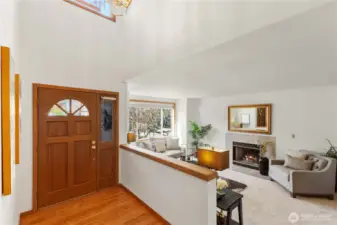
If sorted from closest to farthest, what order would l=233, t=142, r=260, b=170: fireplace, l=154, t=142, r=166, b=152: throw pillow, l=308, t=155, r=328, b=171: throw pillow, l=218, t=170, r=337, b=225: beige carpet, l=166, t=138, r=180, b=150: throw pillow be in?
l=218, t=170, r=337, b=225: beige carpet
l=308, t=155, r=328, b=171: throw pillow
l=233, t=142, r=260, b=170: fireplace
l=154, t=142, r=166, b=152: throw pillow
l=166, t=138, r=180, b=150: throw pillow

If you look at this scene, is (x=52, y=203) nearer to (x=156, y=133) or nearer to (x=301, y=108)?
(x=156, y=133)

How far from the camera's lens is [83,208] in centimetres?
274

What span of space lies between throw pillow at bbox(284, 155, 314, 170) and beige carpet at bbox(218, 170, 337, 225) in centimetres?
56

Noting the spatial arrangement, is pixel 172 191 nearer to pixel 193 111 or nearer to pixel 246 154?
pixel 246 154

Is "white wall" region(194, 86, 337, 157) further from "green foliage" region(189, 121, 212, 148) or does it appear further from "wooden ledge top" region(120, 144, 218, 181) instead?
"wooden ledge top" region(120, 144, 218, 181)

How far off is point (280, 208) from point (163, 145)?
11.3 feet

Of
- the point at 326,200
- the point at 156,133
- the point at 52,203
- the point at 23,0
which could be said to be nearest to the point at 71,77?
the point at 23,0

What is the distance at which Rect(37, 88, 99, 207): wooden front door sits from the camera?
2.74m

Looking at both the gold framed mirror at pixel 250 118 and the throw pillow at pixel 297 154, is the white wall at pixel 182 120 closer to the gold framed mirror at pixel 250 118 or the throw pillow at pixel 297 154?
the gold framed mirror at pixel 250 118

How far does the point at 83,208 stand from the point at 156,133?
4.17 metres

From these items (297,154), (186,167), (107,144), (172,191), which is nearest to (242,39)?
(186,167)

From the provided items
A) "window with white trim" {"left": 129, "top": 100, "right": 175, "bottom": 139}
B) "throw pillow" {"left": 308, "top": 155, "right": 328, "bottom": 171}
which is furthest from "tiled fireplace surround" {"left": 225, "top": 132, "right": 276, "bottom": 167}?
"window with white trim" {"left": 129, "top": 100, "right": 175, "bottom": 139}

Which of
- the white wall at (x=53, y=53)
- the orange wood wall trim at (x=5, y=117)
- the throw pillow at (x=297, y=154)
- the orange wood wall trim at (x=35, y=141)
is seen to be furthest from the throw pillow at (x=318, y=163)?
the orange wood wall trim at (x=35, y=141)

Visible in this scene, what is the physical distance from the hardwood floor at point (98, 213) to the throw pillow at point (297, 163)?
3.21 m
